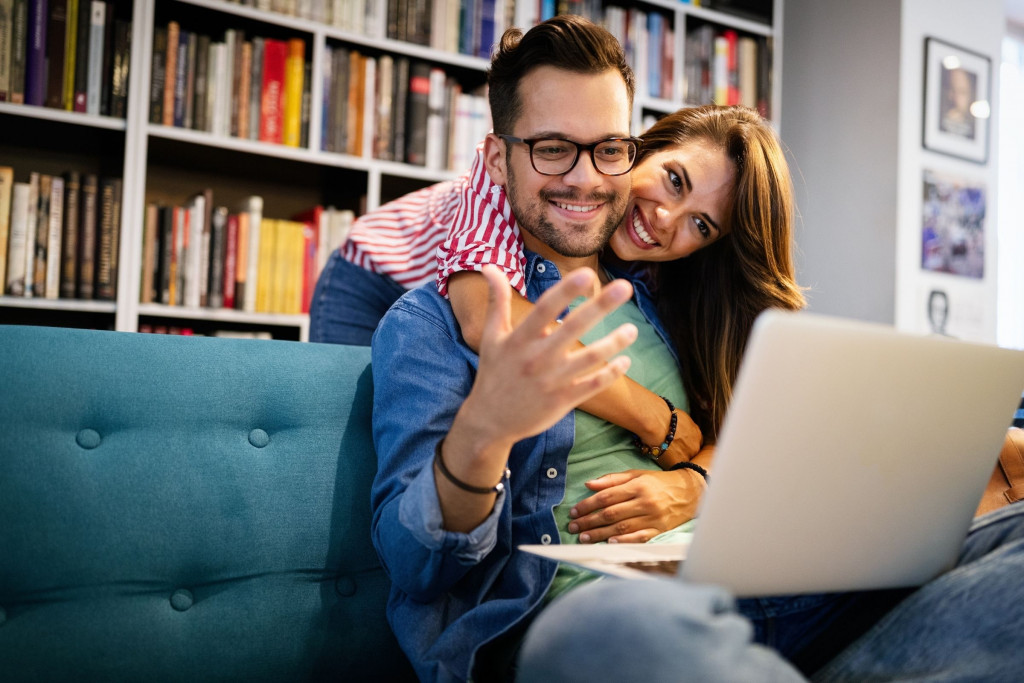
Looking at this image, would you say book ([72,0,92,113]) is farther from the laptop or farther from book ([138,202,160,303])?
the laptop

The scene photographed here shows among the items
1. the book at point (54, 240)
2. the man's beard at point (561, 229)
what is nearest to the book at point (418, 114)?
the book at point (54, 240)

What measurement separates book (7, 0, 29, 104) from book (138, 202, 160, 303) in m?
0.39

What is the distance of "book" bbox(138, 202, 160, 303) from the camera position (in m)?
2.24

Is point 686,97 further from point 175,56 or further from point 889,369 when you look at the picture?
point 889,369

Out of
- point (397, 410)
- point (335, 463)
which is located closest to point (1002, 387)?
point (397, 410)

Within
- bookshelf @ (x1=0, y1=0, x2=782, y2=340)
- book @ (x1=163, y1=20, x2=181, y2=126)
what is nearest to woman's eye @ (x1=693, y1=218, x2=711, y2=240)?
bookshelf @ (x1=0, y1=0, x2=782, y2=340)

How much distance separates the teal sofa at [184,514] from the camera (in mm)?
961

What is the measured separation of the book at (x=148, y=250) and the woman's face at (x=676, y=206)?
1395 mm

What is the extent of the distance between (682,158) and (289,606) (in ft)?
3.02

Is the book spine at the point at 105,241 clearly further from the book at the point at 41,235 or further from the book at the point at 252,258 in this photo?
the book at the point at 252,258

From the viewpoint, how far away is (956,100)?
10.1ft

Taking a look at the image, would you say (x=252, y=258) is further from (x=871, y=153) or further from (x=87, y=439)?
(x=871, y=153)

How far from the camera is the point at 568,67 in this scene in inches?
47.5

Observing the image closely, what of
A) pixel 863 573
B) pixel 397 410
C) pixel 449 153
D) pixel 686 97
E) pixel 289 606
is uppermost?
pixel 686 97
